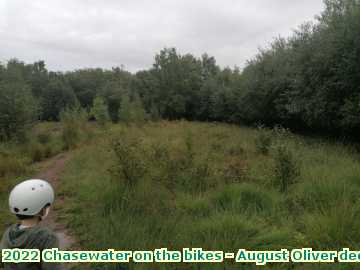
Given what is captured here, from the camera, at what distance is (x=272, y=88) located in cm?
1828

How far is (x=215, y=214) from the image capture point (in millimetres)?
3662

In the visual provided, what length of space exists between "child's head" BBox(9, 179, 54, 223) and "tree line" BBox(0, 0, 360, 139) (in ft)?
38.1

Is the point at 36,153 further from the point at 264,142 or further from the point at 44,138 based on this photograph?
the point at 264,142

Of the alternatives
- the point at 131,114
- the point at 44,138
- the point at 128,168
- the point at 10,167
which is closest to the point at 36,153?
the point at 10,167

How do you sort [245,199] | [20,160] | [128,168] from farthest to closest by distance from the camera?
[20,160]
[128,168]
[245,199]

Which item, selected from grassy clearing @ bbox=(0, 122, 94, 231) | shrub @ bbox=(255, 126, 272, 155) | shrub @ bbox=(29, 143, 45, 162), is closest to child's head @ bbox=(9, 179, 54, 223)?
grassy clearing @ bbox=(0, 122, 94, 231)

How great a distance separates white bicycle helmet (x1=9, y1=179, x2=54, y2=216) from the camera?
6.33ft

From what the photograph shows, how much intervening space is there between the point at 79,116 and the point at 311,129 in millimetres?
16086

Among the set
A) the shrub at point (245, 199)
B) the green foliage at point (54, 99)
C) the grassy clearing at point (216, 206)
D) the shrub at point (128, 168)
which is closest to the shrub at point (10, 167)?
the grassy clearing at point (216, 206)

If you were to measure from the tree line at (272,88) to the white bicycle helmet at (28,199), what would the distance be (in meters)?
11.6

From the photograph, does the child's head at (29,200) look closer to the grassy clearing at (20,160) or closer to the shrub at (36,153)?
the grassy clearing at (20,160)

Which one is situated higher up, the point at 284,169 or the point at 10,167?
the point at 284,169

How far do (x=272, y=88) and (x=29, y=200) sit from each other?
738 inches

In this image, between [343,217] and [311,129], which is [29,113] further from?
[311,129]
